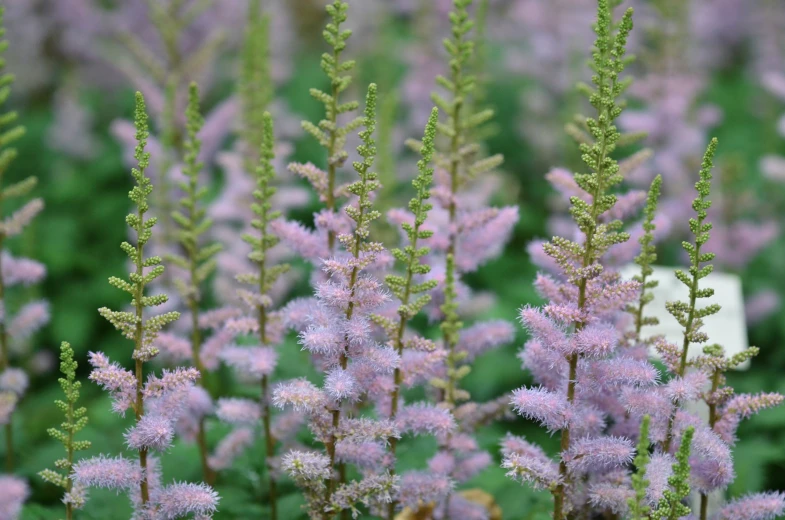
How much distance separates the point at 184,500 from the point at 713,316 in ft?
7.30

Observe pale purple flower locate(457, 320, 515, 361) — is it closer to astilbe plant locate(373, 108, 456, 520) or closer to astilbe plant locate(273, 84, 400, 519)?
astilbe plant locate(373, 108, 456, 520)

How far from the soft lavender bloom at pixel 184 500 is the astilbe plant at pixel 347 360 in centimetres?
24

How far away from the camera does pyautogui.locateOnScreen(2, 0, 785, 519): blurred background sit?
405 centimetres

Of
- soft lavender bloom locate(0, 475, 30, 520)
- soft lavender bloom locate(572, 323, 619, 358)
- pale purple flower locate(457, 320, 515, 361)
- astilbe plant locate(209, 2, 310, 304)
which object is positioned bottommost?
soft lavender bloom locate(0, 475, 30, 520)

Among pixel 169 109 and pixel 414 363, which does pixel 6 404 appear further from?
pixel 169 109

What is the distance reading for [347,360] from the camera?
2510mm

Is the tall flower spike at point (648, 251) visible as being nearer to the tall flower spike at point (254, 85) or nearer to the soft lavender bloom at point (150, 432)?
the soft lavender bloom at point (150, 432)

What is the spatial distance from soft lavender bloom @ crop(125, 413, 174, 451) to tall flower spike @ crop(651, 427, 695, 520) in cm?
136

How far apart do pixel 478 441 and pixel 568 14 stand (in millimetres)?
5077

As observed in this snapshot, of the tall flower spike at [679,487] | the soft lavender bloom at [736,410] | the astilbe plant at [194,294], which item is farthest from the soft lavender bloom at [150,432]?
the soft lavender bloom at [736,410]

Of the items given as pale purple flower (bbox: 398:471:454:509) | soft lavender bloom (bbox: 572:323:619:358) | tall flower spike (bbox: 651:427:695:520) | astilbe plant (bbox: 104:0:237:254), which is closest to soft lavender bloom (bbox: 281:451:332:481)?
pale purple flower (bbox: 398:471:454:509)

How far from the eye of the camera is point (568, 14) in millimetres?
7398

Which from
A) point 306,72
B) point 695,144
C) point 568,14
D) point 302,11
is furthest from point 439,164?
point 302,11

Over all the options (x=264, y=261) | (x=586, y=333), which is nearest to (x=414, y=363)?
(x=586, y=333)
